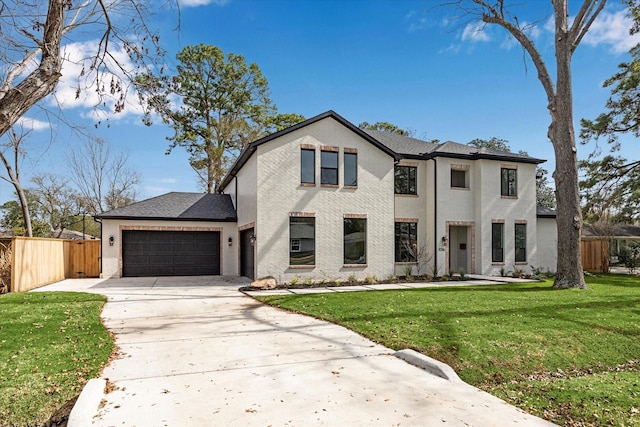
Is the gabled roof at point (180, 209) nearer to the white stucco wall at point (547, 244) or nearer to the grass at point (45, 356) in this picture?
the grass at point (45, 356)

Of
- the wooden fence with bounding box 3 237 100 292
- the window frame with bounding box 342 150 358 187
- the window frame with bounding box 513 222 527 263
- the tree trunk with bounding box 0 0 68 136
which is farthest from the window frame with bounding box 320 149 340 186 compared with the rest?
the tree trunk with bounding box 0 0 68 136

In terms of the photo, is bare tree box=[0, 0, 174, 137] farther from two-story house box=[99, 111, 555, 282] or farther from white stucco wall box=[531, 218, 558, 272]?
white stucco wall box=[531, 218, 558, 272]

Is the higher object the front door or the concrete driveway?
the front door

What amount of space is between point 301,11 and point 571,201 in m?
11.3

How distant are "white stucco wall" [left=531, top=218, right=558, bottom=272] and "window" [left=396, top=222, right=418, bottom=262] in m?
7.31

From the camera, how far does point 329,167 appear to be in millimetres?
15602

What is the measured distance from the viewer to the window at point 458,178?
1853 centimetres

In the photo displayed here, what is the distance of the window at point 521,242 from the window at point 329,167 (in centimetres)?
954

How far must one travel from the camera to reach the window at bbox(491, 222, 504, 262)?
18.3 meters

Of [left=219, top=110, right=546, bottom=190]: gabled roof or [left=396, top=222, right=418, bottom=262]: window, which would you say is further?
[left=396, top=222, right=418, bottom=262]: window

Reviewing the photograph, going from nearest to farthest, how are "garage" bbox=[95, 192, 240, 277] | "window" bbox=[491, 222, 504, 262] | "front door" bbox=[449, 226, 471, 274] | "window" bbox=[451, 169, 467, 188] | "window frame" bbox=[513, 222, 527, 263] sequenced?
"garage" bbox=[95, 192, 240, 277] → "window" bbox=[491, 222, 504, 262] → "window" bbox=[451, 169, 467, 188] → "window frame" bbox=[513, 222, 527, 263] → "front door" bbox=[449, 226, 471, 274]

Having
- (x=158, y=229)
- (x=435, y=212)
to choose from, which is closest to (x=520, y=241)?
(x=435, y=212)

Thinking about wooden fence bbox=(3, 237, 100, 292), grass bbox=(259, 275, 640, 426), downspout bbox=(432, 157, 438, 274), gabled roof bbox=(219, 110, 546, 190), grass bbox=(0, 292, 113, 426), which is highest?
gabled roof bbox=(219, 110, 546, 190)

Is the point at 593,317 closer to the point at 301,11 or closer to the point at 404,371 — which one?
the point at 404,371
